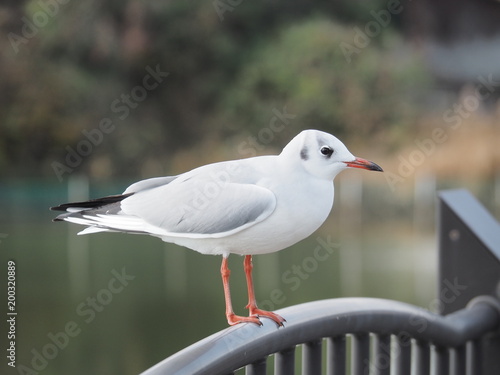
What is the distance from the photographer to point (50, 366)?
3289 millimetres

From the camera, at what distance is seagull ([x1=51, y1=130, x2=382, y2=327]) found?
0.37m

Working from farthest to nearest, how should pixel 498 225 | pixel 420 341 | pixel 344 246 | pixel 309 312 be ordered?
1. pixel 344 246
2. pixel 498 225
3. pixel 420 341
4. pixel 309 312

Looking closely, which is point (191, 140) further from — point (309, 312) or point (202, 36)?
point (309, 312)

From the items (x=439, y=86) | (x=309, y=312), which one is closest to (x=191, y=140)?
(x=439, y=86)

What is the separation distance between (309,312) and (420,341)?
21 cm

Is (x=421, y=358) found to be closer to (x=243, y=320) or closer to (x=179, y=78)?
(x=243, y=320)

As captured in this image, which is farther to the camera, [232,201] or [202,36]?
[202,36]

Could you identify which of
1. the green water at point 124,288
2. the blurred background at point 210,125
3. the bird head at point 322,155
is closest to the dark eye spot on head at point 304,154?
the bird head at point 322,155

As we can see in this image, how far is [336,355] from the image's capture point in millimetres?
553

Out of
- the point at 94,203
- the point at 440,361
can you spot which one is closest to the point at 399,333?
the point at 440,361

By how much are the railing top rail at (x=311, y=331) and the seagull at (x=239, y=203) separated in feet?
0.27

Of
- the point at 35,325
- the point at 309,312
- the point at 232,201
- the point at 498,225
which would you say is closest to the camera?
the point at 232,201

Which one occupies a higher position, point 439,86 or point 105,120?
point 439,86

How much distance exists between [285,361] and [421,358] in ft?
0.76
